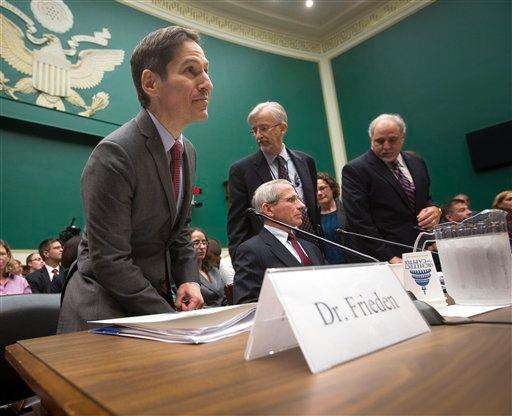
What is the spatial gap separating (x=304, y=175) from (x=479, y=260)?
1608 millimetres

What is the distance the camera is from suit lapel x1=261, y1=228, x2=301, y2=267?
174 cm

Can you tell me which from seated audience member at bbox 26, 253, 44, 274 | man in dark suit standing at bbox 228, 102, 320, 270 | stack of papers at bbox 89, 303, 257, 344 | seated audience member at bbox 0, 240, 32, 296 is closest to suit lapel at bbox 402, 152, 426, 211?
man in dark suit standing at bbox 228, 102, 320, 270

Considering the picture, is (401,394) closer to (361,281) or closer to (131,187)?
(361,281)

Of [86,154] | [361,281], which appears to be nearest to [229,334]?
[361,281]

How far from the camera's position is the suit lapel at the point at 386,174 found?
2.08 metres

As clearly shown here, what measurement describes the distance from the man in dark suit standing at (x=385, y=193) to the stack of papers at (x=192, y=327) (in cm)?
143

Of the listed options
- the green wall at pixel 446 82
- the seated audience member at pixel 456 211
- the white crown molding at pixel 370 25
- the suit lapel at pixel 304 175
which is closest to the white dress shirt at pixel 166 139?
the suit lapel at pixel 304 175

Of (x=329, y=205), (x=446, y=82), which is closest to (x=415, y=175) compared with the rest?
(x=329, y=205)

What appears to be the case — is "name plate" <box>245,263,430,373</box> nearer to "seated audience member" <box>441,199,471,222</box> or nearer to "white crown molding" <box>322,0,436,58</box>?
"seated audience member" <box>441,199,471,222</box>

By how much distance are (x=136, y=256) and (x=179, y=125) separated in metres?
0.39

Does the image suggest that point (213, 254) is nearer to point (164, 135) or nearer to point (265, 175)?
point (265, 175)

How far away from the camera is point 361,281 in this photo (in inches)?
21.0

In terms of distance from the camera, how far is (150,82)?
1149mm

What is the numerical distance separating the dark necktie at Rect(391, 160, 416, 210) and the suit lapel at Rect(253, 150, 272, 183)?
2.23 feet
